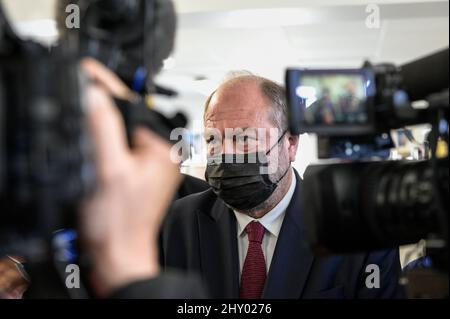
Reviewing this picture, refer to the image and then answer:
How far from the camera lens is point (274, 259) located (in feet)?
4.47

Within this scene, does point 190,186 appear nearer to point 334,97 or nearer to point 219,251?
point 219,251

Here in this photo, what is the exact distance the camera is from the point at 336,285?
131cm

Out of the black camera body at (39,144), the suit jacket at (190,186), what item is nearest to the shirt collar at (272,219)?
the suit jacket at (190,186)

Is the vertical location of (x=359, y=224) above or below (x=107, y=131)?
below

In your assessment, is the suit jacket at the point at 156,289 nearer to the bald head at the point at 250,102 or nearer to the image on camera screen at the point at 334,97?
the image on camera screen at the point at 334,97

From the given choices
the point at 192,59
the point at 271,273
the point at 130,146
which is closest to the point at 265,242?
the point at 271,273

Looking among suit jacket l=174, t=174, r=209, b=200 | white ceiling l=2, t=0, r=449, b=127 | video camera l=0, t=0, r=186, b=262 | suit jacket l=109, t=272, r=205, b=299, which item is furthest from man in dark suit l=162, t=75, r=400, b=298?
video camera l=0, t=0, r=186, b=262

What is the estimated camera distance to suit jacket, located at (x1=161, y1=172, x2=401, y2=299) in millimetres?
1308

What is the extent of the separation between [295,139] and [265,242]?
0.34m

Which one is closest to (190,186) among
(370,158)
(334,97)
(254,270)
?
(254,270)

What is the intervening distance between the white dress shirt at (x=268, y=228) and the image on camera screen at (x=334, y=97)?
642 mm

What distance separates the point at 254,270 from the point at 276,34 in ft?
9.44
